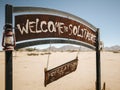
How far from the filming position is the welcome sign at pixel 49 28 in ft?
13.6

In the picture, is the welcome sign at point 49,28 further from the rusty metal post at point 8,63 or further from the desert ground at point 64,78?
the desert ground at point 64,78

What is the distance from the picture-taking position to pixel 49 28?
4.88 meters

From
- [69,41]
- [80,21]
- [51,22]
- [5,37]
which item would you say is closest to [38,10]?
[51,22]

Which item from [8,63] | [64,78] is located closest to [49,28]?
[8,63]

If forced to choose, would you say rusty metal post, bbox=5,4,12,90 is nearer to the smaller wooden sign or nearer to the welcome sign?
the welcome sign

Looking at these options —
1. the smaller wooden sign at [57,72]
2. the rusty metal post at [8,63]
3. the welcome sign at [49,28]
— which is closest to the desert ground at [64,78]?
the rusty metal post at [8,63]

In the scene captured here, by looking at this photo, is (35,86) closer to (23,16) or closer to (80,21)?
(80,21)

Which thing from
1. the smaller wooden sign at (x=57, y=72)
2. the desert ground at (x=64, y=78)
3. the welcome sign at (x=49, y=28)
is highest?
the welcome sign at (x=49, y=28)

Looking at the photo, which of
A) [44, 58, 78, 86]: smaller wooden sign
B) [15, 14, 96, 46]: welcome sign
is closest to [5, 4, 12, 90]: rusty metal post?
[15, 14, 96, 46]: welcome sign

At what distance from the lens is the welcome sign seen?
A: 414 cm

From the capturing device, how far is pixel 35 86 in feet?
33.4

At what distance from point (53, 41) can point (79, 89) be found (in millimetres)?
5674

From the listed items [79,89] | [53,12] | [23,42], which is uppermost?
[53,12]

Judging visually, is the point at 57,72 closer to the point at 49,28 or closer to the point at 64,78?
the point at 49,28
